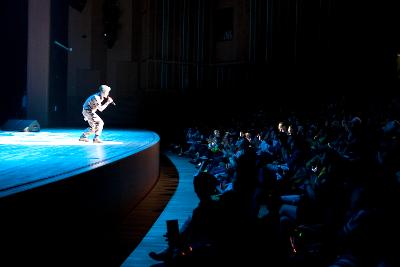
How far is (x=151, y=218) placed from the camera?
551 centimetres

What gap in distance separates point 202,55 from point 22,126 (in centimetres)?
774

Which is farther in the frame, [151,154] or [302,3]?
[302,3]

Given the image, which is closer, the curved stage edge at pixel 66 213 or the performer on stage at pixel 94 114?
the curved stage edge at pixel 66 213

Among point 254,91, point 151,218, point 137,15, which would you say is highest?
point 137,15

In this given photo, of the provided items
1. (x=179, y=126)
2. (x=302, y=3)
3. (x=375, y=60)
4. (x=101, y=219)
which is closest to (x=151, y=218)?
(x=101, y=219)

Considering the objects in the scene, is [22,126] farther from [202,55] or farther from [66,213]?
[66,213]

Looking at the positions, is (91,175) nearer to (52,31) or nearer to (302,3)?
(52,31)

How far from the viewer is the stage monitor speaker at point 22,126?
12266 millimetres

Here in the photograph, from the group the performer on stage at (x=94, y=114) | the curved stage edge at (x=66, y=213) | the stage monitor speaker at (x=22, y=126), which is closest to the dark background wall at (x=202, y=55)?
the stage monitor speaker at (x=22, y=126)

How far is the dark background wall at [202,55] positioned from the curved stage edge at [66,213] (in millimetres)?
9383

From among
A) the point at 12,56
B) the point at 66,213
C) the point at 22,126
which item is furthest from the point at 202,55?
the point at 66,213

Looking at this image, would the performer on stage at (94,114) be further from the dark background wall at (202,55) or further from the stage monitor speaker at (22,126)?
the dark background wall at (202,55)

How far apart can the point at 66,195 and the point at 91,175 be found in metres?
0.64

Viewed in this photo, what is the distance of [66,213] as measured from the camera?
3594mm
